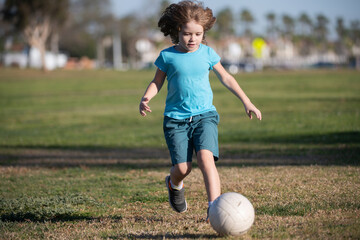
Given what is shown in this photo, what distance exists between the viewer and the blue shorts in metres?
4.94

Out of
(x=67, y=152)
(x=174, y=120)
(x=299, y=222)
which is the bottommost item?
(x=67, y=152)

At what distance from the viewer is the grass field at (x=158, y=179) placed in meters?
4.98

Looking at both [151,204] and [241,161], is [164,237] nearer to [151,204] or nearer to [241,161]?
[151,204]

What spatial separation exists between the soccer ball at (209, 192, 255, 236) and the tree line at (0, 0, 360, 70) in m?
15.7

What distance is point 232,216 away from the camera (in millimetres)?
4359

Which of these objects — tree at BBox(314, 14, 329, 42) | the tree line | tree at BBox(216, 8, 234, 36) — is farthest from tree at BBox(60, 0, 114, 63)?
tree at BBox(314, 14, 329, 42)

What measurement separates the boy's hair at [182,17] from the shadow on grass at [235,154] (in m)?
3.92

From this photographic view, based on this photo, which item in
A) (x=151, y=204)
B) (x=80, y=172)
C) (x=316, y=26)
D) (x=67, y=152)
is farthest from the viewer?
(x=316, y=26)

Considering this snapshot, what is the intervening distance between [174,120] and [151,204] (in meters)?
1.56

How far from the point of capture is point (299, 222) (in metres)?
4.85

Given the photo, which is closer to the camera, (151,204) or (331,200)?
(331,200)

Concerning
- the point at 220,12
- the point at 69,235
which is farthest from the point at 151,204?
the point at 220,12

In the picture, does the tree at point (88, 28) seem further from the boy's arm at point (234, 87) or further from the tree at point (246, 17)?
the boy's arm at point (234, 87)

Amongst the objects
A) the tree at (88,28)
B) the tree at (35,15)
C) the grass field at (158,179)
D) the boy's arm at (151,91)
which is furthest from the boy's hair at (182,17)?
the tree at (88,28)
